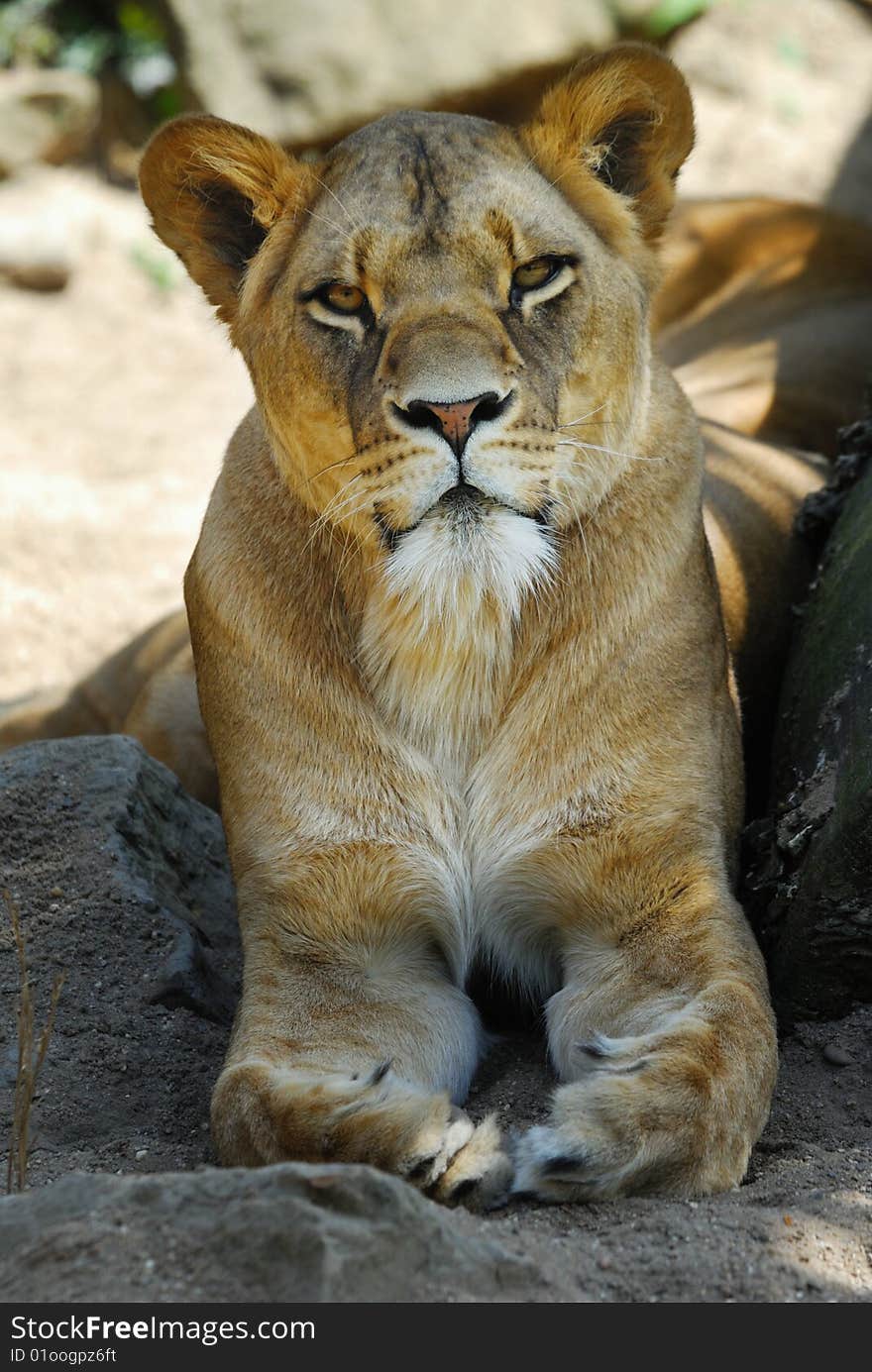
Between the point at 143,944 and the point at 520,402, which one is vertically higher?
the point at 520,402

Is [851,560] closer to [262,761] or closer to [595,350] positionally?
[595,350]

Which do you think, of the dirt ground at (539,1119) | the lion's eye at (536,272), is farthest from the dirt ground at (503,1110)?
the lion's eye at (536,272)

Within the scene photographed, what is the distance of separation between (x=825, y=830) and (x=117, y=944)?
4.44 feet

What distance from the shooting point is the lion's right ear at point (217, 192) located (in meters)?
3.08

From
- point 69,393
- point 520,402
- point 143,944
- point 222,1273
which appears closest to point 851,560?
point 520,402

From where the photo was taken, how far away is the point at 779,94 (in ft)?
29.1

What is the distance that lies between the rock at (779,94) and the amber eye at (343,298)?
6.03 m

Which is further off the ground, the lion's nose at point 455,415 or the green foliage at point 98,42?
the lion's nose at point 455,415

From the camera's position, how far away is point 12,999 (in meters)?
3.12

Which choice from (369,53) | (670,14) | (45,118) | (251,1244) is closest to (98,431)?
(45,118)

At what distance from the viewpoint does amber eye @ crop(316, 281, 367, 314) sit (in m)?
2.90

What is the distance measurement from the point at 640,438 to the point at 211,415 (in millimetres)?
5108

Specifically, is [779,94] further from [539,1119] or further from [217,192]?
[539,1119]

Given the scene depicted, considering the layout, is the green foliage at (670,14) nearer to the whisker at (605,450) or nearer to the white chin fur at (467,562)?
the whisker at (605,450)
